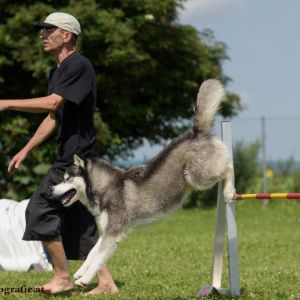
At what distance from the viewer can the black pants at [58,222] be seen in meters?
6.23

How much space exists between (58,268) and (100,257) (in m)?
0.93

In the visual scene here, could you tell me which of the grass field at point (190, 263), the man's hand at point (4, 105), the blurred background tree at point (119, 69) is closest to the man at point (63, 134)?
the man's hand at point (4, 105)

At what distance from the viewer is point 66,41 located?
6.09 metres

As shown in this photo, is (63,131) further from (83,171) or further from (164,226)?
(164,226)

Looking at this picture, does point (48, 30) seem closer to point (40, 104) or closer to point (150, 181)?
point (40, 104)

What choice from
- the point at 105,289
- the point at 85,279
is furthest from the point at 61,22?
the point at 105,289

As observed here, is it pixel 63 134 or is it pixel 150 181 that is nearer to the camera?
pixel 150 181

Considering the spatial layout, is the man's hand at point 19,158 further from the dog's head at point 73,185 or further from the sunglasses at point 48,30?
the sunglasses at point 48,30

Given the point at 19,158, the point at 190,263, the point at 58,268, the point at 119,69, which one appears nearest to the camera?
the point at 19,158

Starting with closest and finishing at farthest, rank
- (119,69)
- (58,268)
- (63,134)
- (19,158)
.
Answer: (19,158), (63,134), (58,268), (119,69)

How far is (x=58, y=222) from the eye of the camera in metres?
6.30

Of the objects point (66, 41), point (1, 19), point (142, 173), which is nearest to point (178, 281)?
point (142, 173)

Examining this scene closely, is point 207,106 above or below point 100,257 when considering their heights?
above

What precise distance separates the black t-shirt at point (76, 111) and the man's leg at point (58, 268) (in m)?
0.70
